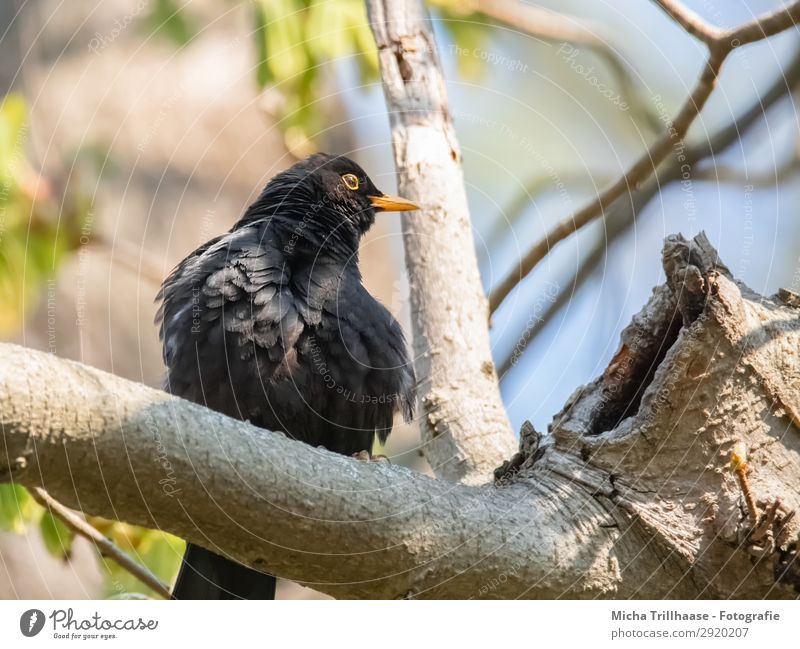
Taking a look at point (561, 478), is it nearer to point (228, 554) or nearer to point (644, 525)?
point (644, 525)

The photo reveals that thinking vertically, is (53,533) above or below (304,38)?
below

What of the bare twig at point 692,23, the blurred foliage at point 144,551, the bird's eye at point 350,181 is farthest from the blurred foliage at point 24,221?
the bare twig at point 692,23

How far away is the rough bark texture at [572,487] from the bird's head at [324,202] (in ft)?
6.94

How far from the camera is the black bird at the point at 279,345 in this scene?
5.00 meters

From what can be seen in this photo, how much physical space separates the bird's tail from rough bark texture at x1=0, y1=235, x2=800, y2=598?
172 cm

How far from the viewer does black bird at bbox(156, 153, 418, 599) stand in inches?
197

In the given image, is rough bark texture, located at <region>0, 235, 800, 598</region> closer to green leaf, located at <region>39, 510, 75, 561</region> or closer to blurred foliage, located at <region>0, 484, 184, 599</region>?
blurred foliage, located at <region>0, 484, 184, 599</region>

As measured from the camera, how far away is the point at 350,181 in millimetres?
6359

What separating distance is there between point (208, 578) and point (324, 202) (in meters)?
2.44

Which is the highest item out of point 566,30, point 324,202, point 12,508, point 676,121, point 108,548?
point 566,30

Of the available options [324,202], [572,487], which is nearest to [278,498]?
[572,487]

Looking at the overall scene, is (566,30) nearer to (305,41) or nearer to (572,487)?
(305,41)

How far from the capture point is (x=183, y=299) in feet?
17.2

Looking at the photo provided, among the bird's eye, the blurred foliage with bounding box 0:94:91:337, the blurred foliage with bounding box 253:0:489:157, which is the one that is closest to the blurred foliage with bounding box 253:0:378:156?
the blurred foliage with bounding box 253:0:489:157
